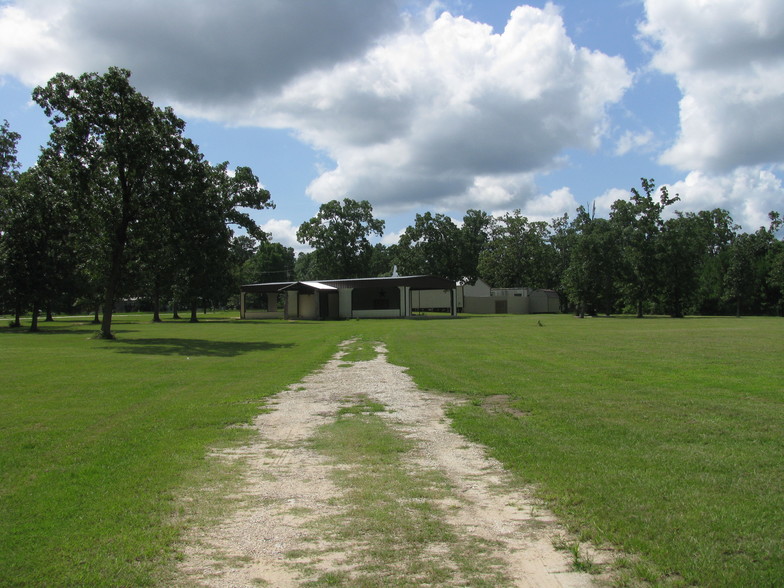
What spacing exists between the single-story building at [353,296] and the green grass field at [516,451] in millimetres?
39155

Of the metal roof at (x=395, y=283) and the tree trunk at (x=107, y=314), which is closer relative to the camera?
the tree trunk at (x=107, y=314)

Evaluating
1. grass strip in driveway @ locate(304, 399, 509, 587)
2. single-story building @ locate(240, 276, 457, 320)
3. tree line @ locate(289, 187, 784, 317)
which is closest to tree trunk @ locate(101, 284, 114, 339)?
grass strip in driveway @ locate(304, 399, 509, 587)

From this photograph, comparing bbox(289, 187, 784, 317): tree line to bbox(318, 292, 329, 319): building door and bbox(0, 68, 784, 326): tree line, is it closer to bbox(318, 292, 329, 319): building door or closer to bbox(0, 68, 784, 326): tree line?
bbox(0, 68, 784, 326): tree line

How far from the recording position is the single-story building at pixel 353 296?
5516cm

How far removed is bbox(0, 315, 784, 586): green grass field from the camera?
12.9ft

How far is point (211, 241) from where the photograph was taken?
4094 centimetres

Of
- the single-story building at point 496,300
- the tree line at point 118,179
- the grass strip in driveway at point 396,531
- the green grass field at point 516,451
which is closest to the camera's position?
the grass strip in driveway at point 396,531

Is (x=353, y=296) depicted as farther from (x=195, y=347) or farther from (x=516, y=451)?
(x=516, y=451)

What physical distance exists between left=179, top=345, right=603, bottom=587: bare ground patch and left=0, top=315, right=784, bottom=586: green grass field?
1.13 ft

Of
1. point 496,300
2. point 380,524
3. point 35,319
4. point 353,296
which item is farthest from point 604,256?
point 380,524

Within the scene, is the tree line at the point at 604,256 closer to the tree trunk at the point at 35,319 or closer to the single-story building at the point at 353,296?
the single-story building at the point at 353,296

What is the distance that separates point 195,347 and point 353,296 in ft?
126

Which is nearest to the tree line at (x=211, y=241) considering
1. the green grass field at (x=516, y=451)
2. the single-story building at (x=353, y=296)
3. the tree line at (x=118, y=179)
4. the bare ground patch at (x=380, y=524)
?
the tree line at (x=118, y=179)

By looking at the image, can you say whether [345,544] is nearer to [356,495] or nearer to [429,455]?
[356,495]
